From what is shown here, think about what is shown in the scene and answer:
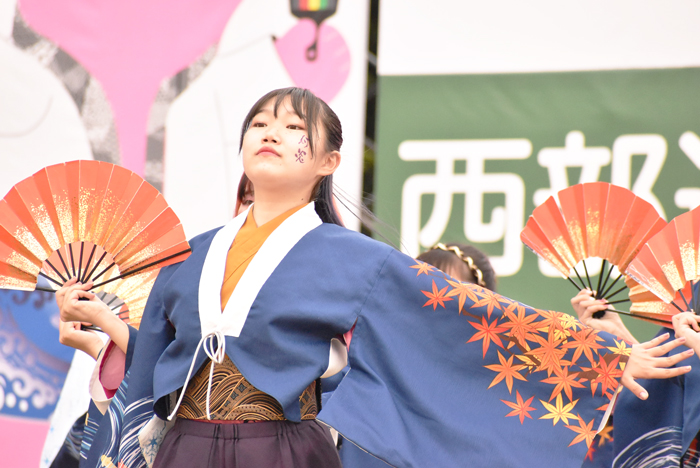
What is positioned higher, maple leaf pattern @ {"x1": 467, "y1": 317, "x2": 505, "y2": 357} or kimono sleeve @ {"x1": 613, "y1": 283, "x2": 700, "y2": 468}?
maple leaf pattern @ {"x1": 467, "y1": 317, "x2": 505, "y2": 357}

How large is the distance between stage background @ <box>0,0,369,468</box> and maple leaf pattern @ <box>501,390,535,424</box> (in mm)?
2007

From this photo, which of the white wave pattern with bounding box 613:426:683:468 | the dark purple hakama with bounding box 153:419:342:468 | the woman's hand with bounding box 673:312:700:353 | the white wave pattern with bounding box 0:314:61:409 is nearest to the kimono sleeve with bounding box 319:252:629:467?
the dark purple hakama with bounding box 153:419:342:468

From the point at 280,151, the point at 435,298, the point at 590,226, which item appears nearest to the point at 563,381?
the point at 435,298

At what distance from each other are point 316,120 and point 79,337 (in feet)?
3.60

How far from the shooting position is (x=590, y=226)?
2.53 meters

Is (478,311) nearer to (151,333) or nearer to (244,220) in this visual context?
(244,220)

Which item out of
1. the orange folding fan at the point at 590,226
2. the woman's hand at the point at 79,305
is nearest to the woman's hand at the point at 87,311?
the woman's hand at the point at 79,305

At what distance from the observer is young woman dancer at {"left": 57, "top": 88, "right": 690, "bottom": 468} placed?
186 centimetres

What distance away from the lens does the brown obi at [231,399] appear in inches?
74.0

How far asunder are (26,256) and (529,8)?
2.79 m

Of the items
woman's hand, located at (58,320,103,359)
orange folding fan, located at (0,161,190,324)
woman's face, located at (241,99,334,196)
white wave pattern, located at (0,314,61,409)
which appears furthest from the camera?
white wave pattern, located at (0,314,61,409)

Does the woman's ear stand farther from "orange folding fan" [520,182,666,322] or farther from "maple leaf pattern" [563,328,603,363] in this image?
"maple leaf pattern" [563,328,603,363]

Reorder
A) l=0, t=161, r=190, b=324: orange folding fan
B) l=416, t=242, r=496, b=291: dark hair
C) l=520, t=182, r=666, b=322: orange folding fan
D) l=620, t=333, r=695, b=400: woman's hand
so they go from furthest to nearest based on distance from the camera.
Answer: l=416, t=242, r=496, b=291: dark hair
l=520, t=182, r=666, b=322: orange folding fan
l=0, t=161, r=190, b=324: orange folding fan
l=620, t=333, r=695, b=400: woman's hand

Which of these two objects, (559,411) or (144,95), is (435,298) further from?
(144,95)
